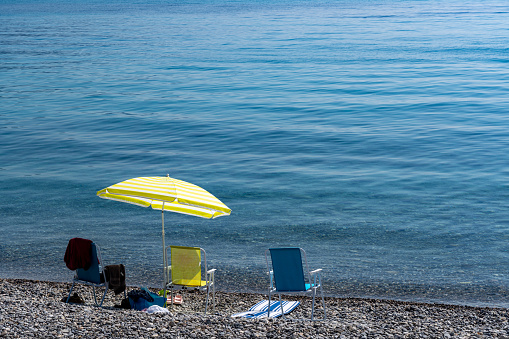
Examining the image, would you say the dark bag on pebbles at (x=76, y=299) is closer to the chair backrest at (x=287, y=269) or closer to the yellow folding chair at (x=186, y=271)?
the yellow folding chair at (x=186, y=271)

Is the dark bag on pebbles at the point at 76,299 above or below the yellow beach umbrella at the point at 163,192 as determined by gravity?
below

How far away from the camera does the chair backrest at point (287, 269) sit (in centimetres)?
782

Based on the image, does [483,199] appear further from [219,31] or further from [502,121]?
[219,31]

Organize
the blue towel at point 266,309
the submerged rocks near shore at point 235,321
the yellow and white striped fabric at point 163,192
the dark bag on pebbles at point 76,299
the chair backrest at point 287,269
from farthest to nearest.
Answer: the dark bag on pebbles at point 76,299 → the blue towel at point 266,309 → the yellow and white striped fabric at point 163,192 → the chair backrest at point 287,269 → the submerged rocks near shore at point 235,321

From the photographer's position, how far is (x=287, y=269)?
26.0 feet

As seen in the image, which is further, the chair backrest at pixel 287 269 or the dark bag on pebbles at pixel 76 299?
the dark bag on pebbles at pixel 76 299

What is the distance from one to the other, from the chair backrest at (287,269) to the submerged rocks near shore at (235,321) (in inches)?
28.0

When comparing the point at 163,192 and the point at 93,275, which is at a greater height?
the point at 163,192

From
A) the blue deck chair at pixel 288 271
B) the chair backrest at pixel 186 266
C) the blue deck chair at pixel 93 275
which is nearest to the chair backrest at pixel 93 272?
the blue deck chair at pixel 93 275

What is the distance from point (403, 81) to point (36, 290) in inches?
1257

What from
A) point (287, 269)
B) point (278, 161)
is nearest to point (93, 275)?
point (287, 269)

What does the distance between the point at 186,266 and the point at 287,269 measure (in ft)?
5.08

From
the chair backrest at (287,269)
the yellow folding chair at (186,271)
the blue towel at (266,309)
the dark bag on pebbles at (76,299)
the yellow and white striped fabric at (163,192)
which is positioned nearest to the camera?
the chair backrest at (287,269)

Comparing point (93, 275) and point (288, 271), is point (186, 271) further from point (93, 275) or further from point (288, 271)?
point (288, 271)
